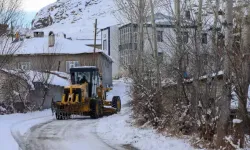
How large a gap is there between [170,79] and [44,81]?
1893 centimetres

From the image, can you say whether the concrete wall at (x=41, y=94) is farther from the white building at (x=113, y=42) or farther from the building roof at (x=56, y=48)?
the white building at (x=113, y=42)

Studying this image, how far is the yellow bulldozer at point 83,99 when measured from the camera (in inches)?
1004

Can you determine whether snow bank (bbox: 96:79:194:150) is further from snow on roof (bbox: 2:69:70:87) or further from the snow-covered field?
snow on roof (bbox: 2:69:70:87)

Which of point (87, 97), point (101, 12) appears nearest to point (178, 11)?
point (87, 97)

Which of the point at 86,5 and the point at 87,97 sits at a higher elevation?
the point at 86,5

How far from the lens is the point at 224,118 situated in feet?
39.5

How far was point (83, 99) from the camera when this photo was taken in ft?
84.9

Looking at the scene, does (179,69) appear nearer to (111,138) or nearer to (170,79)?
(170,79)

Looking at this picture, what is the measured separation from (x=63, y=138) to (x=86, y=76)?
11.4m

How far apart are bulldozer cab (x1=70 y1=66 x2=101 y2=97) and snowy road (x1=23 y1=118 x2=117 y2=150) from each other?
22.1 feet

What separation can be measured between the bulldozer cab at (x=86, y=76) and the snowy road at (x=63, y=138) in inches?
265

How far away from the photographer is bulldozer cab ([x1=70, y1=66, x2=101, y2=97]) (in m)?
27.4

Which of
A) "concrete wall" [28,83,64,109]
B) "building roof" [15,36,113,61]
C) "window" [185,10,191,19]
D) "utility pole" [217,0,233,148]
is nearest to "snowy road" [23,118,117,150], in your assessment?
"utility pole" [217,0,233,148]

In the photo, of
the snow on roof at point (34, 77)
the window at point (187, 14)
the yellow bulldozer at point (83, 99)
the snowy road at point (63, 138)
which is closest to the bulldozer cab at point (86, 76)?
the yellow bulldozer at point (83, 99)
